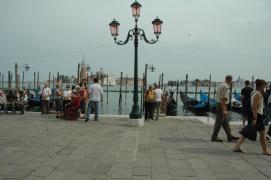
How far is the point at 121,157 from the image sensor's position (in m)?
6.84

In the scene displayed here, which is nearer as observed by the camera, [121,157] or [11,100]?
[121,157]

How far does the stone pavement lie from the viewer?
570 cm

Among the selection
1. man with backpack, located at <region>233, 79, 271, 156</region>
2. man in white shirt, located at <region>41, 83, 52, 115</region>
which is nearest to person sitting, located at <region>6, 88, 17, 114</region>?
man in white shirt, located at <region>41, 83, 52, 115</region>

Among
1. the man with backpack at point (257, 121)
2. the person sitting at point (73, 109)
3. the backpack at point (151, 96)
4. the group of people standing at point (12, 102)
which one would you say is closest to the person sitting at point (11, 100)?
the group of people standing at point (12, 102)

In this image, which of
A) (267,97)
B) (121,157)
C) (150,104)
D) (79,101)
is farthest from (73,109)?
(121,157)

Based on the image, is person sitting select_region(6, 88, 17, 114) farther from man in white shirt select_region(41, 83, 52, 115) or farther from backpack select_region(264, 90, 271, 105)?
backpack select_region(264, 90, 271, 105)

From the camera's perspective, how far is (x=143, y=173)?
5.77 meters

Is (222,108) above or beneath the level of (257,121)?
above

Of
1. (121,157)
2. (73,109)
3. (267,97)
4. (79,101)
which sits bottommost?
(121,157)

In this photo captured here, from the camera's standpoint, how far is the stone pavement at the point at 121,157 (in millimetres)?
5695

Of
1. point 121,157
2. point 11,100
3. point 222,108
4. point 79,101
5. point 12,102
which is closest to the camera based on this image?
point 121,157

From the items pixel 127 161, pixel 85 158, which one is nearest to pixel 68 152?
pixel 85 158

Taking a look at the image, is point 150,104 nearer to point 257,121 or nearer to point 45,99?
point 45,99

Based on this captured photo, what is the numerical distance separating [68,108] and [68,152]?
21.7ft
